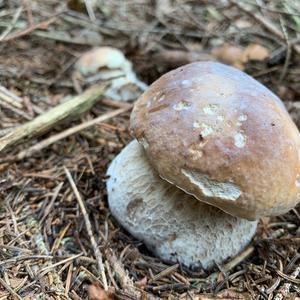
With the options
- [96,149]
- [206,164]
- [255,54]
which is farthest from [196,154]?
[255,54]

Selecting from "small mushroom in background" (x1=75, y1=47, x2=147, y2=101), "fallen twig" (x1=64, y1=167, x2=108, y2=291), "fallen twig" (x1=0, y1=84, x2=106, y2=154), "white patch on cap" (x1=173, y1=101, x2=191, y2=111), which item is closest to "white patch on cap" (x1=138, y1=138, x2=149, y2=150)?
"white patch on cap" (x1=173, y1=101, x2=191, y2=111)

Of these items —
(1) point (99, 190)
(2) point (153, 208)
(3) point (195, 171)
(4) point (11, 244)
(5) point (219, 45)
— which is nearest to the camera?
(3) point (195, 171)

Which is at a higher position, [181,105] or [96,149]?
[181,105]

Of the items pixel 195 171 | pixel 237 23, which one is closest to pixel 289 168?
pixel 195 171

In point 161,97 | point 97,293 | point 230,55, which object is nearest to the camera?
point 97,293

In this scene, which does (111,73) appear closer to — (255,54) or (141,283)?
(255,54)

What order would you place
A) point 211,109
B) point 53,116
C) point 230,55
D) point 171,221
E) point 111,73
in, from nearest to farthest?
point 211,109 < point 171,221 < point 53,116 < point 111,73 < point 230,55

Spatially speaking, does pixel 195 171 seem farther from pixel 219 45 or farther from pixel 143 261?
pixel 219 45
